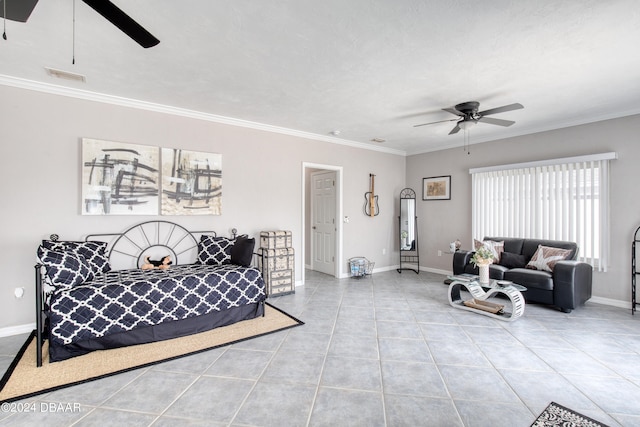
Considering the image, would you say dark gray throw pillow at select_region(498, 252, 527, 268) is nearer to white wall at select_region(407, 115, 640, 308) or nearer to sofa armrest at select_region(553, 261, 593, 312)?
sofa armrest at select_region(553, 261, 593, 312)

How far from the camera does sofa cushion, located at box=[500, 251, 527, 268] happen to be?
180 inches

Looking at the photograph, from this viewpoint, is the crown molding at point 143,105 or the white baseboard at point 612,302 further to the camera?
the white baseboard at point 612,302

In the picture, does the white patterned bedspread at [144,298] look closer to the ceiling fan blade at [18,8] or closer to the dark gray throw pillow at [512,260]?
the ceiling fan blade at [18,8]

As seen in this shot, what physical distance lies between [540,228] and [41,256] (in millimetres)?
6407

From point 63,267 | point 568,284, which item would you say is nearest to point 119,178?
point 63,267

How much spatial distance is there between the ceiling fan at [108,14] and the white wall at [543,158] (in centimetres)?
556

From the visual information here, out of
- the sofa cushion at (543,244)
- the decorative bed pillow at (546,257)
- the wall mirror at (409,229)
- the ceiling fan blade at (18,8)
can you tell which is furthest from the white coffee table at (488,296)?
A: the ceiling fan blade at (18,8)

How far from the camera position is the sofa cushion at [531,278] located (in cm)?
395

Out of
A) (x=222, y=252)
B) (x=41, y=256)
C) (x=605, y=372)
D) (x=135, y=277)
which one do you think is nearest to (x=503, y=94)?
(x=605, y=372)

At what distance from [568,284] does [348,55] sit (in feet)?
12.5

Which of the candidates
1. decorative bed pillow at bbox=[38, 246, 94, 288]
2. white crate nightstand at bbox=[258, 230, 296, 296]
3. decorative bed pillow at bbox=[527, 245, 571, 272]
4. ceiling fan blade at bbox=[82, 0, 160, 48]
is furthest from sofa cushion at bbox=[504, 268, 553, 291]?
decorative bed pillow at bbox=[38, 246, 94, 288]

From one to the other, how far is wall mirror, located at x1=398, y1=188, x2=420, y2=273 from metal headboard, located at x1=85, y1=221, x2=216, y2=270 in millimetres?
3985

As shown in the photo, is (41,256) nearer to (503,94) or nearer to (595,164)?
(503,94)

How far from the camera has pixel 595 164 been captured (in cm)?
435
